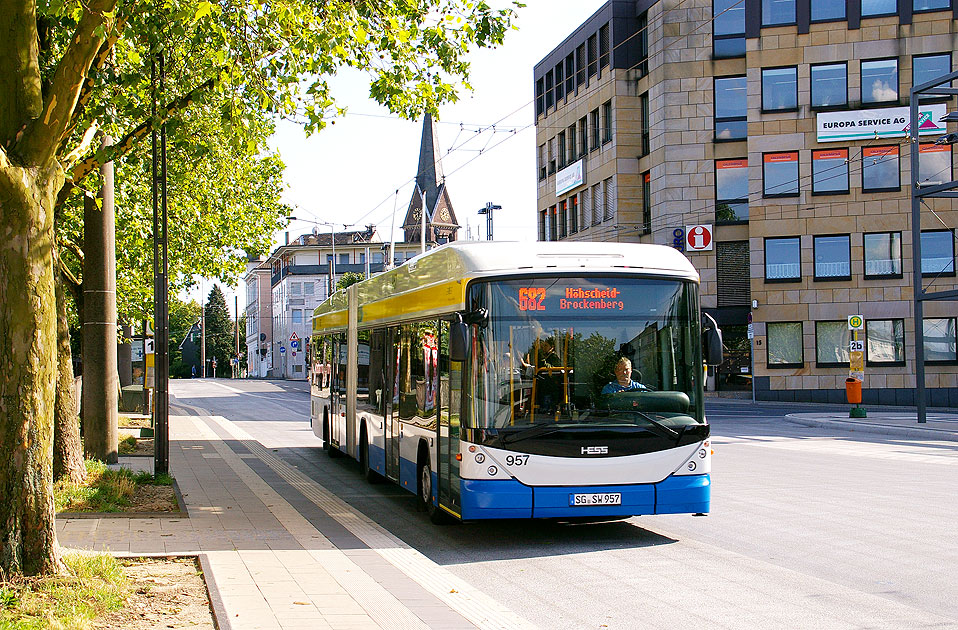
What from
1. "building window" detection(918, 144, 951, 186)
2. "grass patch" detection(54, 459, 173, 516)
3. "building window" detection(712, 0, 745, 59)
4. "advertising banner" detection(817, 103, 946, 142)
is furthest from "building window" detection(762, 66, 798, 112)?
"grass patch" detection(54, 459, 173, 516)

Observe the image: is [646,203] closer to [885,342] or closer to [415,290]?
[885,342]

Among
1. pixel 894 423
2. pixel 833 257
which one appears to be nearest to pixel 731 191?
pixel 833 257

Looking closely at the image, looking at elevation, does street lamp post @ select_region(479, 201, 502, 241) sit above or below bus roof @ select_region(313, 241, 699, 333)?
above

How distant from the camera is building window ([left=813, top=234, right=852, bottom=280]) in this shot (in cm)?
4391

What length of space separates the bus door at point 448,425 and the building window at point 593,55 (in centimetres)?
4500

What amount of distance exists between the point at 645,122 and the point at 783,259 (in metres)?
10.3

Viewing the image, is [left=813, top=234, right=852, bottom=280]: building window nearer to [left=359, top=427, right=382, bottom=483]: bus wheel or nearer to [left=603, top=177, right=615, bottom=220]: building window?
[left=603, top=177, right=615, bottom=220]: building window

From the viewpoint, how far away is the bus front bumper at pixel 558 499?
9.87 meters

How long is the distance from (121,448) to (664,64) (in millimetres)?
33881

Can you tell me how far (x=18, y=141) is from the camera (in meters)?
7.61

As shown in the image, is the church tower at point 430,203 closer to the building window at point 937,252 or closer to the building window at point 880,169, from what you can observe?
the building window at point 880,169

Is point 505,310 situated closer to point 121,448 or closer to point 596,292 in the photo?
point 596,292

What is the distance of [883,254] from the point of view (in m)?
43.6

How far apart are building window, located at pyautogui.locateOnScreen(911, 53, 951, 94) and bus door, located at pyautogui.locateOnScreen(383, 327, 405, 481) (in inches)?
1425
